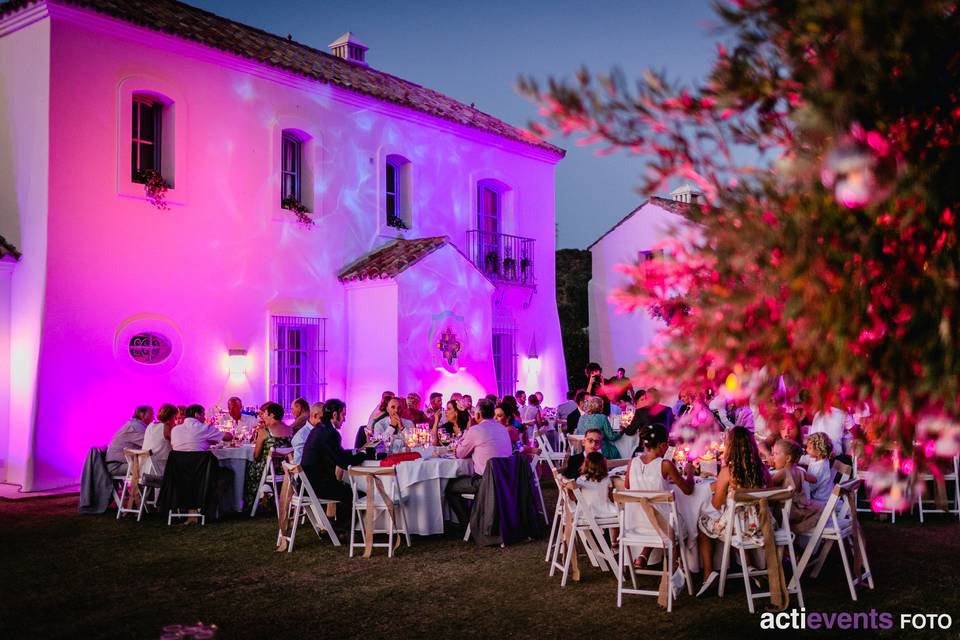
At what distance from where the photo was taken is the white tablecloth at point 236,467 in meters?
10.2

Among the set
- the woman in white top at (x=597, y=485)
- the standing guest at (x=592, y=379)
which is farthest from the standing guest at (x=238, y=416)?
the woman in white top at (x=597, y=485)

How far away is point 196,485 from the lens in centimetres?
985

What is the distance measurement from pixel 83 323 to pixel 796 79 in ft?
39.4

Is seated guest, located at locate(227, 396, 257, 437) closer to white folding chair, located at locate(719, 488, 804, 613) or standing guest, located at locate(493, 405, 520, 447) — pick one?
standing guest, located at locate(493, 405, 520, 447)

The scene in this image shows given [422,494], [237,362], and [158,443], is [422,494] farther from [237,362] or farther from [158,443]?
[237,362]

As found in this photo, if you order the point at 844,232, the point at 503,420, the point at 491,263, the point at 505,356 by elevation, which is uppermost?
the point at 491,263

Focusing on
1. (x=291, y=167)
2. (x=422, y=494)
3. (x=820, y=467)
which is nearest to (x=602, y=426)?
(x=422, y=494)

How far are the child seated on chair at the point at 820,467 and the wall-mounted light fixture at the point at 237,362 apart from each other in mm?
9338

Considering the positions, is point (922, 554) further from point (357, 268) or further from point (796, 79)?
point (357, 268)

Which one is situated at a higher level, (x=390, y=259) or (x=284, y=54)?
(x=284, y=54)

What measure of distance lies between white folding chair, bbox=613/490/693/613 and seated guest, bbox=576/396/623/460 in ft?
10.7

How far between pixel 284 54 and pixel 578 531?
11.4 meters

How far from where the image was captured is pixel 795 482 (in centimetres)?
685

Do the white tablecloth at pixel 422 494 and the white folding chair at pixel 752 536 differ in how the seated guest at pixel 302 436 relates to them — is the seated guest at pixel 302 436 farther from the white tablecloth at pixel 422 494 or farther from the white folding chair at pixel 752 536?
the white folding chair at pixel 752 536
